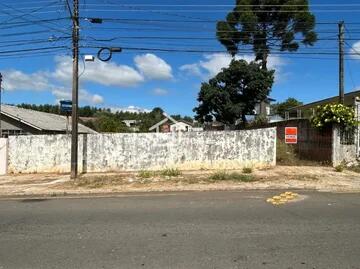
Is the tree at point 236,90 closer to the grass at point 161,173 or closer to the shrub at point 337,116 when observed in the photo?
the shrub at point 337,116

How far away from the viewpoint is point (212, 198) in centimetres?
1218

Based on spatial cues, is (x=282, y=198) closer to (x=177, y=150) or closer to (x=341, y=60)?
(x=177, y=150)

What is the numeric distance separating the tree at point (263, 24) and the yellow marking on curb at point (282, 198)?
24.6 m

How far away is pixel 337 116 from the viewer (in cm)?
1934

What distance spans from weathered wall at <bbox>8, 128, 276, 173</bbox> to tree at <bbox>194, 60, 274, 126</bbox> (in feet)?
71.5

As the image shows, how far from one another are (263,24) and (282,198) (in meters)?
28.9

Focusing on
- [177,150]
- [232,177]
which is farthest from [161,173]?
[232,177]

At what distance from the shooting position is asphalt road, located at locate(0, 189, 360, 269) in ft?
20.1

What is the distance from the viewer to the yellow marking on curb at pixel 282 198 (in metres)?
11.3

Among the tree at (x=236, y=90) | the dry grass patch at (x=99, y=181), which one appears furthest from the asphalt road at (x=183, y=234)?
the tree at (x=236, y=90)

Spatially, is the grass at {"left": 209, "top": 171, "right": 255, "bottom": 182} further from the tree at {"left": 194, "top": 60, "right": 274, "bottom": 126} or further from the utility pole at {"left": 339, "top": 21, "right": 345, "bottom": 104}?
the tree at {"left": 194, "top": 60, "right": 274, "bottom": 126}

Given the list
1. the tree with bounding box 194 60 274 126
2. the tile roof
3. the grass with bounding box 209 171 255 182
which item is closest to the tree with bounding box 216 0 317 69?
the tree with bounding box 194 60 274 126

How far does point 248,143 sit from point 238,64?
23500 millimetres

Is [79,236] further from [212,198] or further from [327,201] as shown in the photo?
[327,201]
